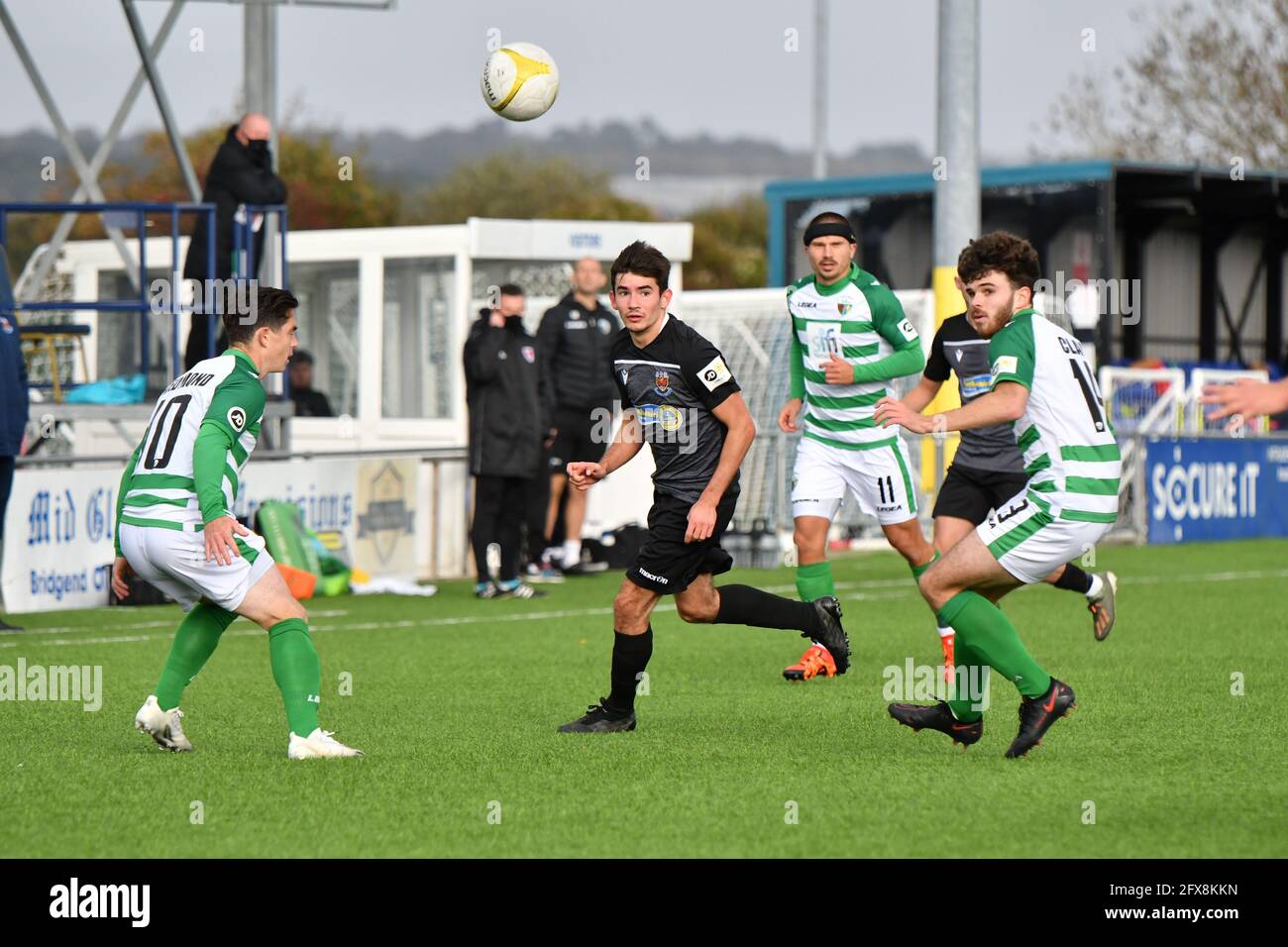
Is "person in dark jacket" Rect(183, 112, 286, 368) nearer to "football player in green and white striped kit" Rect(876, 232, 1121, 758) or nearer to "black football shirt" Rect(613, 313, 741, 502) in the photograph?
"black football shirt" Rect(613, 313, 741, 502)

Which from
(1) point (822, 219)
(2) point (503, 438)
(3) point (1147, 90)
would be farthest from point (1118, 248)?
(1) point (822, 219)

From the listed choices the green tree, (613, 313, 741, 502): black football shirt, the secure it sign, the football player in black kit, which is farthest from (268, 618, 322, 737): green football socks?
the green tree

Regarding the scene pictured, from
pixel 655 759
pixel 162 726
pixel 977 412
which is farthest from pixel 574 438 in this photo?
pixel 977 412

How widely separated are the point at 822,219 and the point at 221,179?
6.67 meters

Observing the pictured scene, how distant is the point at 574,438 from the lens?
16.3 m

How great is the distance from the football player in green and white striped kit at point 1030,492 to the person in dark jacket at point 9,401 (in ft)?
22.5

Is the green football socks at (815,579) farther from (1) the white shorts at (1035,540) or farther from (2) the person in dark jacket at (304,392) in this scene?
(2) the person in dark jacket at (304,392)

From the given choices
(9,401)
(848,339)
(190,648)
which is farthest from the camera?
(9,401)

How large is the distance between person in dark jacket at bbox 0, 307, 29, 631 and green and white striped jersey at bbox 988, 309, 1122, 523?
278 inches

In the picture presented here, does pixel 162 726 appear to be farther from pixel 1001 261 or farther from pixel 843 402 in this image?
pixel 843 402

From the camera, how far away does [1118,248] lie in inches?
1367

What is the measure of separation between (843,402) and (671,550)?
101 inches

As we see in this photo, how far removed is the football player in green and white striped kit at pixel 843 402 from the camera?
32.9 feet

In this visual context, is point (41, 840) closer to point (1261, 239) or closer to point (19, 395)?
point (19, 395)
